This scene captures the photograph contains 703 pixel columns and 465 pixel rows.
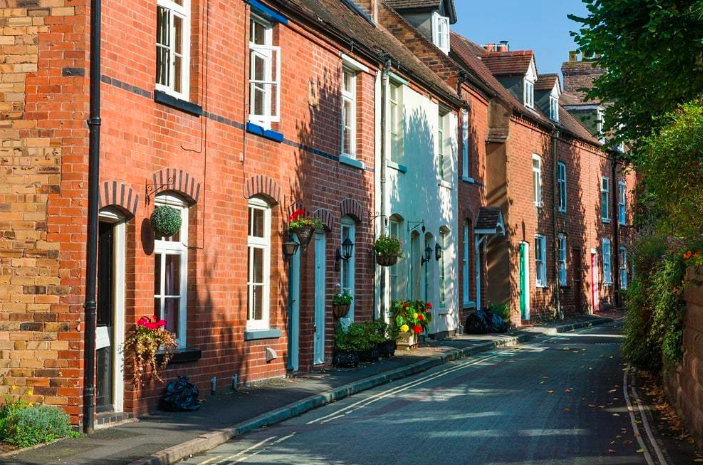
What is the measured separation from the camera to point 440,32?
3119 cm

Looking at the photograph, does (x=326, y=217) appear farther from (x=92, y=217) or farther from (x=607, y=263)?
(x=607, y=263)

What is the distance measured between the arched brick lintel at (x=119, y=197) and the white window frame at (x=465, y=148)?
18.5m

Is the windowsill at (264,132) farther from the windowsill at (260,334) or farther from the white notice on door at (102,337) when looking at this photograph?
the white notice on door at (102,337)

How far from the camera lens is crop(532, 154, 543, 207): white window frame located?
122 feet

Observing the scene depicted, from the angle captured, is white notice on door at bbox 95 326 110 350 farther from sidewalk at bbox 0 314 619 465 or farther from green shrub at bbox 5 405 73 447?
green shrub at bbox 5 405 73 447

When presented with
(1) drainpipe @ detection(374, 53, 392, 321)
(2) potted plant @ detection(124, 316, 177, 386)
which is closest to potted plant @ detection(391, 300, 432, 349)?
(1) drainpipe @ detection(374, 53, 392, 321)

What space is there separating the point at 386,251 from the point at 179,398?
28.8 ft

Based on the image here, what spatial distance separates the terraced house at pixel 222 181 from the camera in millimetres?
11891

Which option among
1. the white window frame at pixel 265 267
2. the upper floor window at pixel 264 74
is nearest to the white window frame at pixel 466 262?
the white window frame at pixel 265 267

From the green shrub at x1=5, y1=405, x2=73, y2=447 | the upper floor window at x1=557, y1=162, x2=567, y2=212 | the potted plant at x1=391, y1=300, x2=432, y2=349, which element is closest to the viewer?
the green shrub at x1=5, y1=405, x2=73, y2=447

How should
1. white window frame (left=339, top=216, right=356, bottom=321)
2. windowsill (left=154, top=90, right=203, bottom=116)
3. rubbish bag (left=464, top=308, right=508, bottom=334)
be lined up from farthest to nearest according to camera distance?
rubbish bag (left=464, top=308, right=508, bottom=334), white window frame (left=339, top=216, right=356, bottom=321), windowsill (left=154, top=90, right=203, bottom=116)

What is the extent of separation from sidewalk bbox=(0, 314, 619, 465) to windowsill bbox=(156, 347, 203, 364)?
25.2 inches

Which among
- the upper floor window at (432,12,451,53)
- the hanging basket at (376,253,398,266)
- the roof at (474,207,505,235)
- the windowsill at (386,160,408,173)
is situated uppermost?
the upper floor window at (432,12,451,53)

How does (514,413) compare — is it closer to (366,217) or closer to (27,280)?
(27,280)
